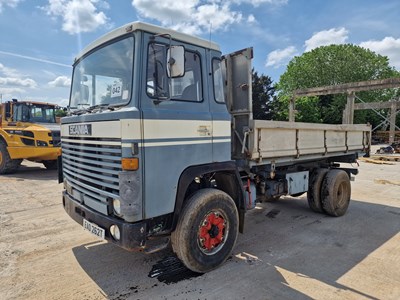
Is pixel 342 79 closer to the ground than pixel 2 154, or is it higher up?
higher up

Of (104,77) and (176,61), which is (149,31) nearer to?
(176,61)

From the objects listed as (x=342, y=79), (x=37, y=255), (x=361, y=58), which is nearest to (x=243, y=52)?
(x=37, y=255)

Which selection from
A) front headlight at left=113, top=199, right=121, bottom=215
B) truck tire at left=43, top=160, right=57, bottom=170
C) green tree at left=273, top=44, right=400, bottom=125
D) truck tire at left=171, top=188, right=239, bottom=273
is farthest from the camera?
green tree at left=273, top=44, right=400, bottom=125

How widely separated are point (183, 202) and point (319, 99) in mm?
37605

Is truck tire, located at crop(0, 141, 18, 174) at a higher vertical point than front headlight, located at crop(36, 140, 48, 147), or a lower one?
lower

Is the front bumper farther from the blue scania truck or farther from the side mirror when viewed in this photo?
the side mirror

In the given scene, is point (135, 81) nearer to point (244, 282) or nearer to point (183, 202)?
point (183, 202)

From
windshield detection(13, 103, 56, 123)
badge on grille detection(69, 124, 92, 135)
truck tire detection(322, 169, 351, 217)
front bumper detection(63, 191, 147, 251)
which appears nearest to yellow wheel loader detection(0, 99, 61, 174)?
windshield detection(13, 103, 56, 123)

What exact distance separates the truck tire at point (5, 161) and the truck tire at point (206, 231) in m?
9.69

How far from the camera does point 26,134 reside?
1001 centimetres

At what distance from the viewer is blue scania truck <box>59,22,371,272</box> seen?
118 inches

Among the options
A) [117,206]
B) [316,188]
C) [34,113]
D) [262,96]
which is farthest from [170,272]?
[262,96]

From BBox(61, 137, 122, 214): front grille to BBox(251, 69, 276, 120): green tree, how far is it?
2260 centimetres

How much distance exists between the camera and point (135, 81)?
119 inches
